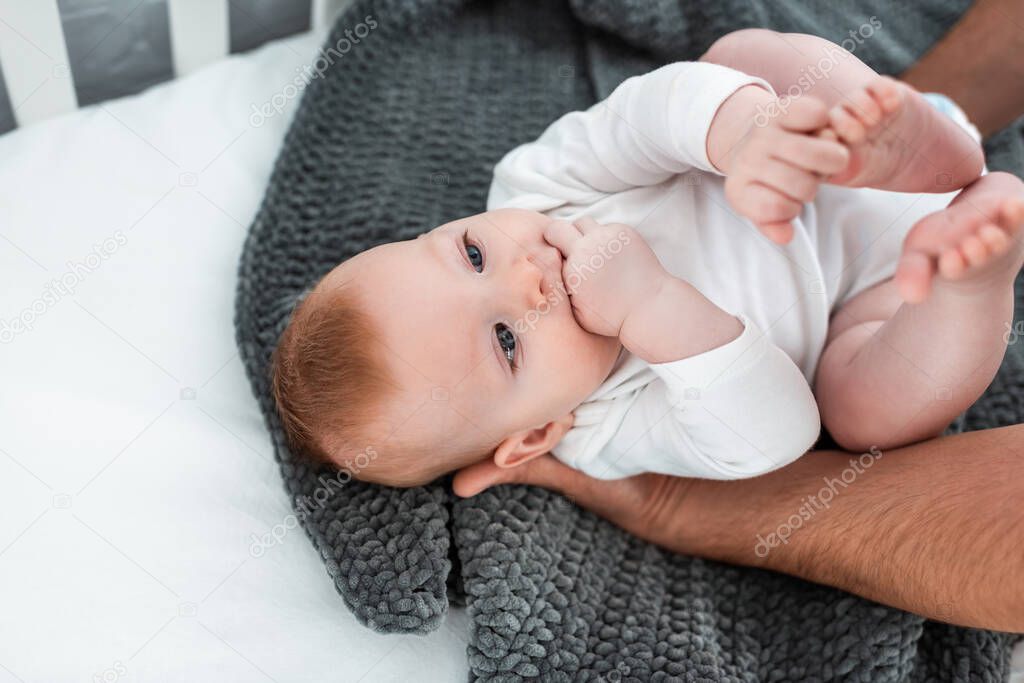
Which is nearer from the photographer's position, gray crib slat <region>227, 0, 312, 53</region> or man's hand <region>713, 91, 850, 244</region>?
man's hand <region>713, 91, 850, 244</region>

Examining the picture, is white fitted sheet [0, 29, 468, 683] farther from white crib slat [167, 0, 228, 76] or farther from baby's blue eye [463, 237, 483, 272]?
baby's blue eye [463, 237, 483, 272]

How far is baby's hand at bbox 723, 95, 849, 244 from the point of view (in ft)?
2.45

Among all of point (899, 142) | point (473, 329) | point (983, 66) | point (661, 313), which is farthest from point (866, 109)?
point (983, 66)

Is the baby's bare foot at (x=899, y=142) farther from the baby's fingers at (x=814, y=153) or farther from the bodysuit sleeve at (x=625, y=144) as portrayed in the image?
the bodysuit sleeve at (x=625, y=144)

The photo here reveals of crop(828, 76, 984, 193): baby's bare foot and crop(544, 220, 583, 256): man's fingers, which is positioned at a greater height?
crop(828, 76, 984, 193): baby's bare foot

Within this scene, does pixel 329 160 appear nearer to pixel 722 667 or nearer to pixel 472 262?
pixel 472 262

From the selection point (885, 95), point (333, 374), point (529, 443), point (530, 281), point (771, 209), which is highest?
point (885, 95)

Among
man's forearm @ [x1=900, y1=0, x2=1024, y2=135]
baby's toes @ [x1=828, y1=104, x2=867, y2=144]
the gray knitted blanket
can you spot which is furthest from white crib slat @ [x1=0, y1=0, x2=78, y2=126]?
man's forearm @ [x1=900, y1=0, x2=1024, y2=135]

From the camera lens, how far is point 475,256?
1002mm

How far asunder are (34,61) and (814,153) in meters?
1.02

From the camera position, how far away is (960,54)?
1.41 metres

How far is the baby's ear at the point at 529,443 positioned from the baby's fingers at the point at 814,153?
0.44 metres

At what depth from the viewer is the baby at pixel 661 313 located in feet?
3.06

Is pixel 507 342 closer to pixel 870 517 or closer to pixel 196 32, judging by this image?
pixel 870 517
